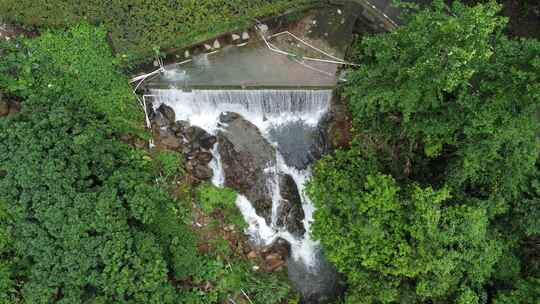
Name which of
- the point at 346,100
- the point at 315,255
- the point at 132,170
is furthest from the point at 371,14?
the point at 132,170

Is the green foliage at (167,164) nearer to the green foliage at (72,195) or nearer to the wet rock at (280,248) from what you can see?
the green foliage at (72,195)

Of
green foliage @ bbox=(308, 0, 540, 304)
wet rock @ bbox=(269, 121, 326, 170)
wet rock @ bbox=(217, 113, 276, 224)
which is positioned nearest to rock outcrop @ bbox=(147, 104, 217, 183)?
wet rock @ bbox=(217, 113, 276, 224)

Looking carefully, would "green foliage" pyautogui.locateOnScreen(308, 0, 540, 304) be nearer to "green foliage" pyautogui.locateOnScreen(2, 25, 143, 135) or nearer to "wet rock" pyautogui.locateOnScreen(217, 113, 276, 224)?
"wet rock" pyautogui.locateOnScreen(217, 113, 276, 224)

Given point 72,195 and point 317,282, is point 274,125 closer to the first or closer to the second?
point 317,282

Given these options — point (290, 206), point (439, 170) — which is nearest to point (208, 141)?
point (290, 206)

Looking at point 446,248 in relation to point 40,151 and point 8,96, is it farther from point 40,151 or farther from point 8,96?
point 8,96

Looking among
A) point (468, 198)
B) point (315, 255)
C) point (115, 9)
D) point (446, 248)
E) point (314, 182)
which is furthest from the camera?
point (315, 255)
